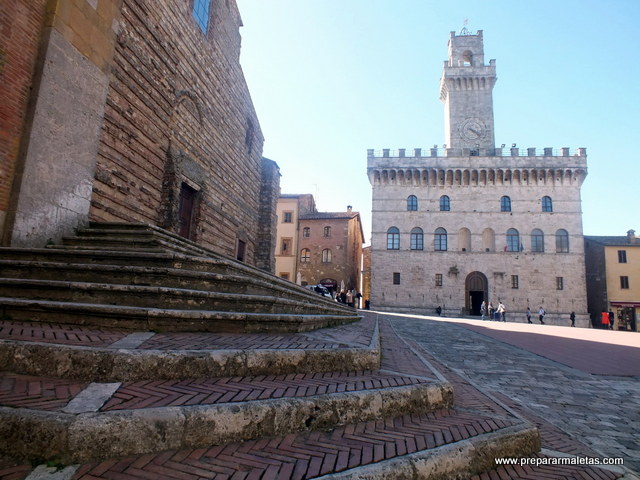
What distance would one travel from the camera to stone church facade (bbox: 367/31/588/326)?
3231 cm

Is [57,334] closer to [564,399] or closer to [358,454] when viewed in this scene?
[358,454]

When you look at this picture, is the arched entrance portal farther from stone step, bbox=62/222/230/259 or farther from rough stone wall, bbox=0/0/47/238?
rough stone wall, bbox=0/0/47/238

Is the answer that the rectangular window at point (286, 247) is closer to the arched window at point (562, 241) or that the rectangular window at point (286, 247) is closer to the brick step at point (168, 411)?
the arched window at point (562, 241)

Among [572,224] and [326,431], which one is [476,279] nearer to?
[572,224]

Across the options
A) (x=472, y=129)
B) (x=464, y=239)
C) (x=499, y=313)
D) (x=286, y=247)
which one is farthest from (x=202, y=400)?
(x=472, y=129)

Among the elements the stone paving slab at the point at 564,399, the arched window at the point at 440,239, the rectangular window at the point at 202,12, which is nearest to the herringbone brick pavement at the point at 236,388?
the stone paving slab at the point at 564,399

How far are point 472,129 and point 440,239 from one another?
12.5m

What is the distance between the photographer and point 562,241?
108 ft

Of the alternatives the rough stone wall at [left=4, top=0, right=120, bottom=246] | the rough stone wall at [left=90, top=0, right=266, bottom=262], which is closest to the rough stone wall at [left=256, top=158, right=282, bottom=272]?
the rough stone wall at [left=90, top=0, right=266, bottom=262]

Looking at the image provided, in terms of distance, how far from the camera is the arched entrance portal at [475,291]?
32875 mm

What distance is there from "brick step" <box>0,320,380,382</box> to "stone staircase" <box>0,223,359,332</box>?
0.19m

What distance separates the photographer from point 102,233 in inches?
258

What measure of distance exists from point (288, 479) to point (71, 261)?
4886 mm

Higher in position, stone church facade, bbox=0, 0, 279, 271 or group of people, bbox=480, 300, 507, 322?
stone church facade, bbox=0, 0, 279, 271
